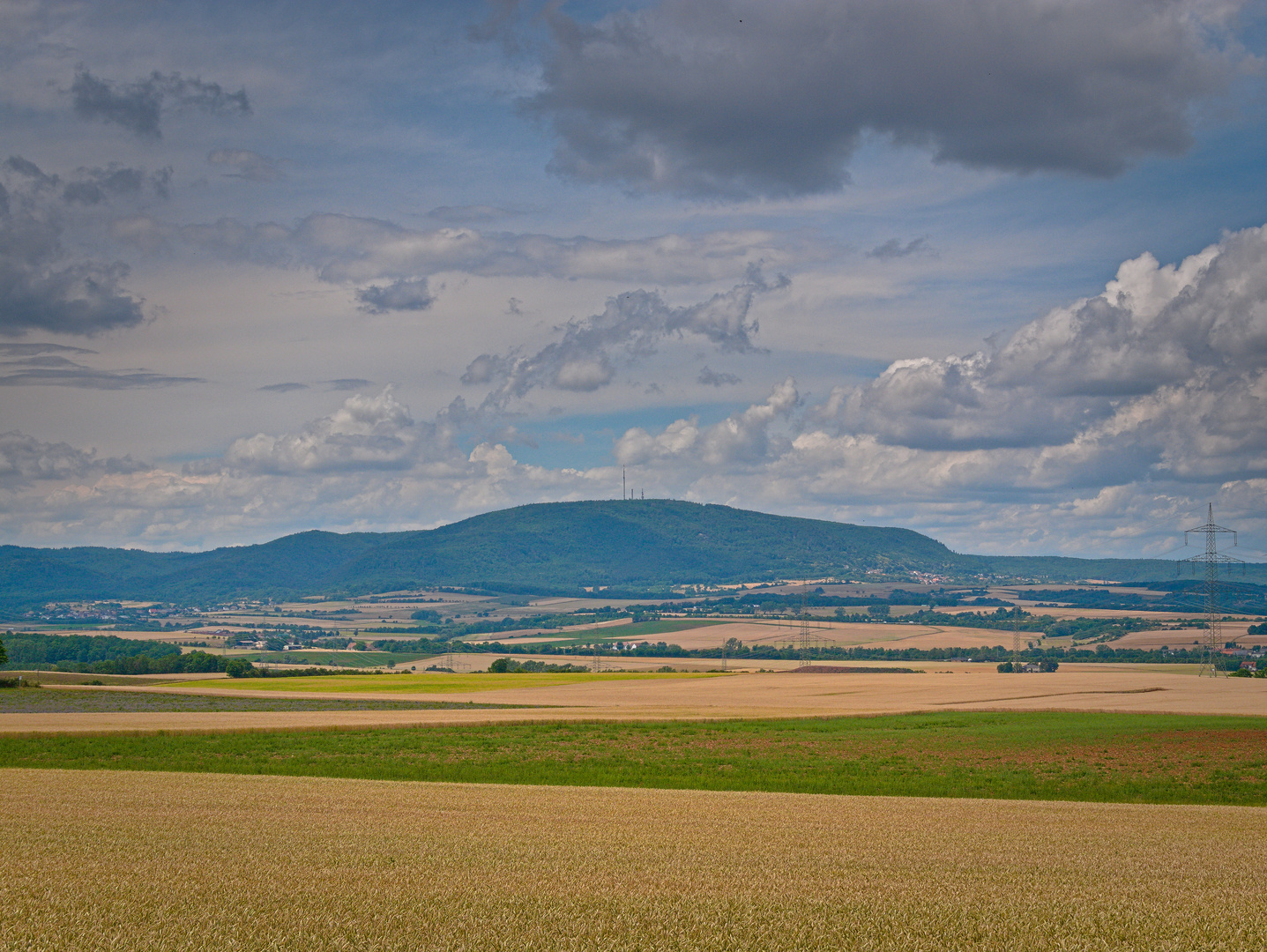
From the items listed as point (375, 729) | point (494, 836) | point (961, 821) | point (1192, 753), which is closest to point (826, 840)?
point (961, 821)

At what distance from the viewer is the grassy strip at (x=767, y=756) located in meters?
38.8

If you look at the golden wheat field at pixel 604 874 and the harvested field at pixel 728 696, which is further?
the harvested field at pixel 728 696

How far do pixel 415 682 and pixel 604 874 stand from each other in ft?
314

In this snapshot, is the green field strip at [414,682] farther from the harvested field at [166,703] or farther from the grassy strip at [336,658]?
the grassy strip at [336,658]

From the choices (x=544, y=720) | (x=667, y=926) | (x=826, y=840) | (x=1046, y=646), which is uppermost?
(x=667, y=926)

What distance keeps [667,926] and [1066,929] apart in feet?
20.3

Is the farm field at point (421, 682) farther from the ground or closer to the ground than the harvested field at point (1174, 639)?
farther from the ground

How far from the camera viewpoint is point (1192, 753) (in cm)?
4716

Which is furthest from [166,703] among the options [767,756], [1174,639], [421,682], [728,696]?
[1174,639]

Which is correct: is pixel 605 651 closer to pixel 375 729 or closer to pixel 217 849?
pixel 375 729

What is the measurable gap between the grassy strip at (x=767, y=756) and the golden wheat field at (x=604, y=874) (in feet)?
24.8

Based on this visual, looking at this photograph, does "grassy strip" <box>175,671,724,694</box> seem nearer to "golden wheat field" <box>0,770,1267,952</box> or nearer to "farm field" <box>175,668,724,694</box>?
"farm field" <box>175,668,724,694</box>

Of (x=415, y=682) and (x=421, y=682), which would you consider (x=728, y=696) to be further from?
(x=415, y=682)

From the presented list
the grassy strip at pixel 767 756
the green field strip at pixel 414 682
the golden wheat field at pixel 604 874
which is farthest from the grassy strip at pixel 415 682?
the golden wheat field at pixel 604 874
